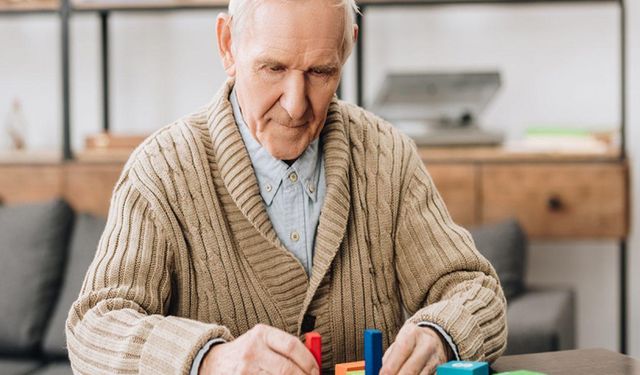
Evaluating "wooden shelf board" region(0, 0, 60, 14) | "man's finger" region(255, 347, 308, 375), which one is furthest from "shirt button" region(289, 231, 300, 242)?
"wooden shelf board" region(0, 0, 60, 14)

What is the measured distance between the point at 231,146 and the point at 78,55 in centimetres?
232

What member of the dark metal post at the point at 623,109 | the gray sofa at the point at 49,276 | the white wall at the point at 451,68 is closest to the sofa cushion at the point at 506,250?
the gray sofa at the point at 49,276

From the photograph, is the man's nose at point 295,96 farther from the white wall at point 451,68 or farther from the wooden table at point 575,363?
the white wall at point 451,68

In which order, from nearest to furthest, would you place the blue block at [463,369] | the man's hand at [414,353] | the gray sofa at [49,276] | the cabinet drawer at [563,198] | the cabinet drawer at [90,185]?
the blue block at [463,369] → the man's hand at [414,353] → the gray sofa at [49,276] → the cabinet drawer at [563,198] → the cabinet drawer at [90,185]

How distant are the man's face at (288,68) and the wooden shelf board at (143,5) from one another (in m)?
1.88

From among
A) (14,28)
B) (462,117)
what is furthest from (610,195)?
(14,28)

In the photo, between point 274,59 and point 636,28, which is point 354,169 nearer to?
point 274,59

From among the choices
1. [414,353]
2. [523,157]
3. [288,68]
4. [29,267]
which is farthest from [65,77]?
[414,353]

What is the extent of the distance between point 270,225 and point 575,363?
49 cm

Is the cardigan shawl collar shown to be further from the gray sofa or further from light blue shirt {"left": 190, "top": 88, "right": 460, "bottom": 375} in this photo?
→ the gray sofa

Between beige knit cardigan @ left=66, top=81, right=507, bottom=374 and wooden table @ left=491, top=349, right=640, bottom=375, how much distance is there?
0.13ft

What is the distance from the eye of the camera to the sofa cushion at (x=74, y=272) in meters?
2.94

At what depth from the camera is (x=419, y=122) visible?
128 inches

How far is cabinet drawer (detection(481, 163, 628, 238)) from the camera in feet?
10.2
